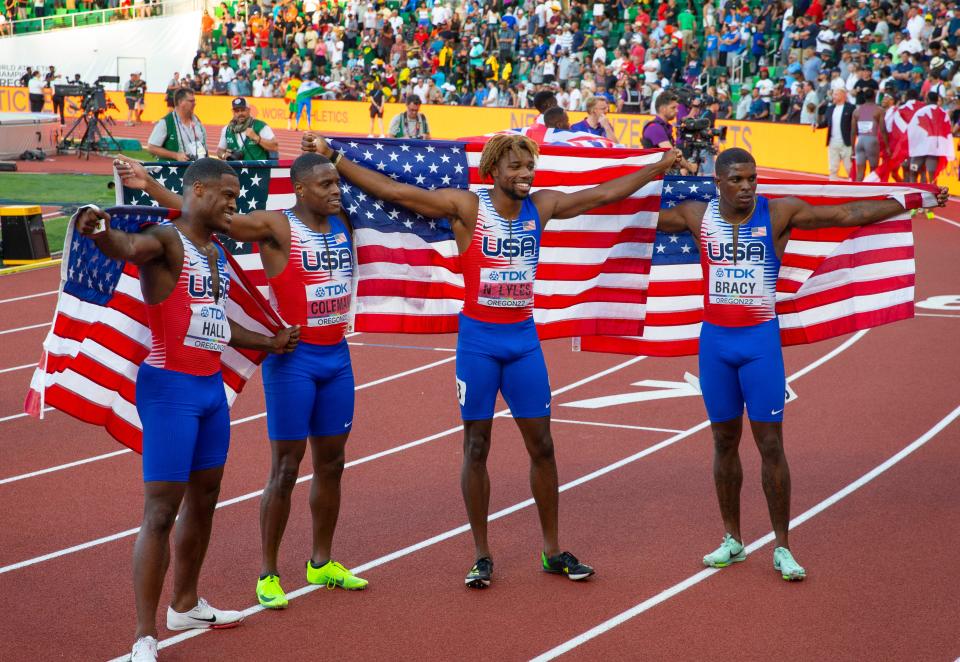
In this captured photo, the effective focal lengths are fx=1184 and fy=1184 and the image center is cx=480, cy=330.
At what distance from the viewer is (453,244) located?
6.70 m

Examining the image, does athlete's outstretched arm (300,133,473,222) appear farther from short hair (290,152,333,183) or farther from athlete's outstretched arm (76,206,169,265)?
athlete's outstretched arm (76,206,169,265)

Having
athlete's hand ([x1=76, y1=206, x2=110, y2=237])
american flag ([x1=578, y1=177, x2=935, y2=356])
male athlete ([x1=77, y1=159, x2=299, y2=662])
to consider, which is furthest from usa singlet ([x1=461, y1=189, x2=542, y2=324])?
athlete's hand ([x1=76, y1=206, x2=110, y2=237])

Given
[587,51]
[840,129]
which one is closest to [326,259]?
[840,129]

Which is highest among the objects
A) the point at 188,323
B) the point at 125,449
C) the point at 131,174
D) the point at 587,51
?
the point at 587,51

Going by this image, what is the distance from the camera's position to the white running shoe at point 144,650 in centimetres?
491

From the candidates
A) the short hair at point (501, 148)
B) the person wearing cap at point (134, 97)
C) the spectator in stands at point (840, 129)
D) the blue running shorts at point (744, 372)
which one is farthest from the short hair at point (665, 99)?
the person wearing cap at point (134, 97)

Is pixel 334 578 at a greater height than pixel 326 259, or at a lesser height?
lesser

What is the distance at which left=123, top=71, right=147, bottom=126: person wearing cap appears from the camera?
136ft

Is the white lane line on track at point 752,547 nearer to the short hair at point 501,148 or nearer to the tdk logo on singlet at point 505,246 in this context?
the tdk logo on singlet at point 505,246

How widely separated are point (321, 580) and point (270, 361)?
45.8 inches

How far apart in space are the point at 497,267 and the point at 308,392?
3.78 ft

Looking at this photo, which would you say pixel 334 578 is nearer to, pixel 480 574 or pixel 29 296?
pixel 480 574

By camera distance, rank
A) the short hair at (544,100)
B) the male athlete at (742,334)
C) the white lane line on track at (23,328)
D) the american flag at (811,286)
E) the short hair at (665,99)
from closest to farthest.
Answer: the male athlete at (742,334), the american flag at (811,286), the short hair at (665,99), the short hair at (544,100), the white lane line on track at (23,328)

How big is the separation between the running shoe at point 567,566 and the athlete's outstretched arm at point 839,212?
2.14 meters
